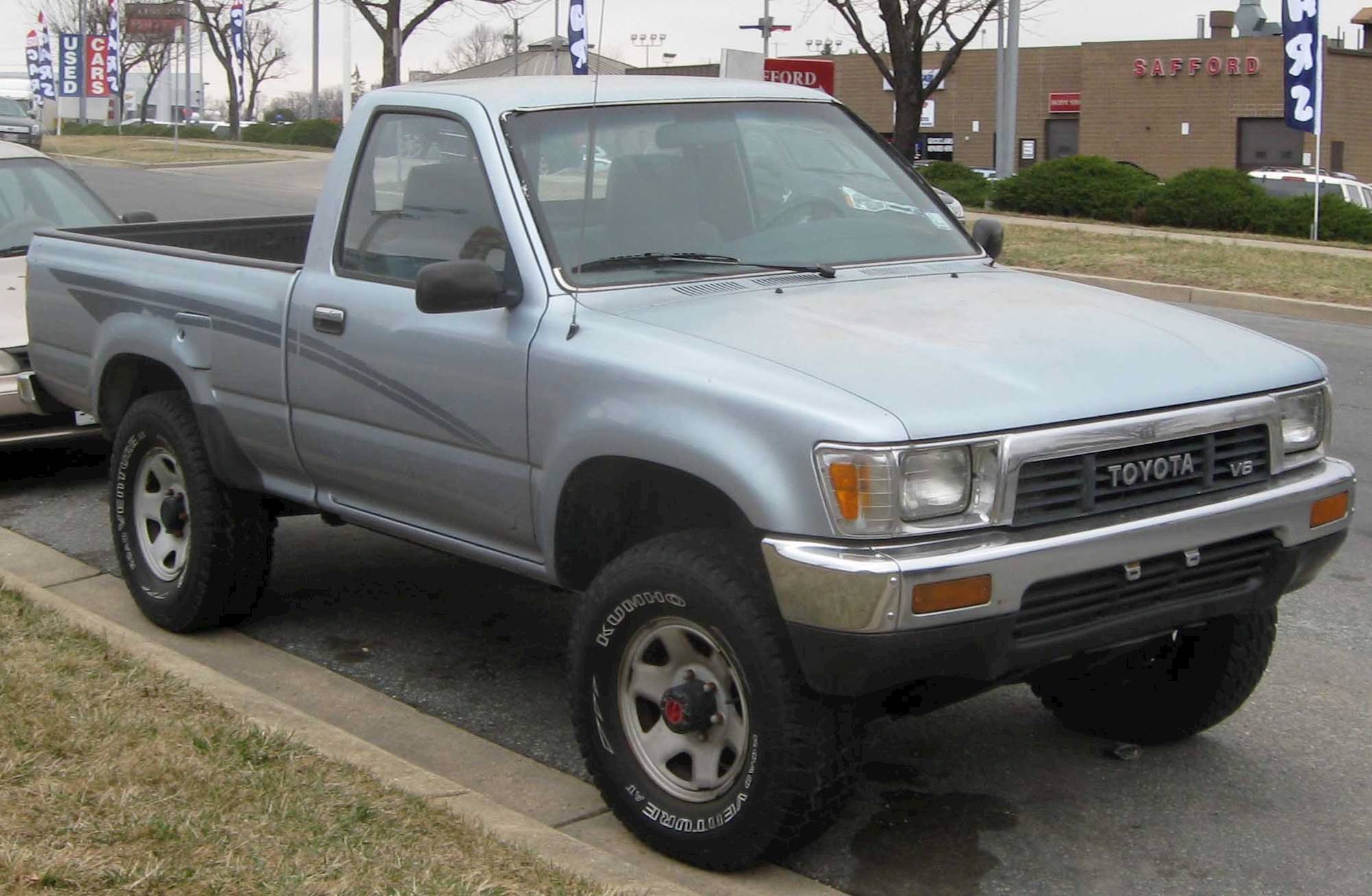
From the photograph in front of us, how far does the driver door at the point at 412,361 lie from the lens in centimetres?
459

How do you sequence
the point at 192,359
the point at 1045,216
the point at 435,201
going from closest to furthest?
the point at 435,201 < the point at 192,359 < the point at 1045,216

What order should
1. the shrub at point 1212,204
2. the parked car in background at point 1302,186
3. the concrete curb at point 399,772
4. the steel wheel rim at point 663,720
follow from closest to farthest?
the concrete curb at point 399,772 < the steel wheel rim at point 663,720 < the shrub at point 1212,204 < the parked car in background at point 1302,186

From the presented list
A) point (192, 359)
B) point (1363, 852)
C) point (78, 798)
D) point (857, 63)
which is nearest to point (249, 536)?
point (192, 359)

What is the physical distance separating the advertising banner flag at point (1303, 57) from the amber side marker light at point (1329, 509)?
2026 centimetres

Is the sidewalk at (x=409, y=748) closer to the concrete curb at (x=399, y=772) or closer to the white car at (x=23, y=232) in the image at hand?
the concrete curb at (x=399, y=772)

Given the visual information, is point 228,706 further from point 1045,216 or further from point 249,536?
point 1045,216

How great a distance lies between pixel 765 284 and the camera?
4.69m

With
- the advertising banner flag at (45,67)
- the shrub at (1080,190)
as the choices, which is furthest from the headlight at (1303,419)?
the advertising banner flag at (45,67)

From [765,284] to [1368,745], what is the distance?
222 centimetres

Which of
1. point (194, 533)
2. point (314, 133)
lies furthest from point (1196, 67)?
point (194, 533)

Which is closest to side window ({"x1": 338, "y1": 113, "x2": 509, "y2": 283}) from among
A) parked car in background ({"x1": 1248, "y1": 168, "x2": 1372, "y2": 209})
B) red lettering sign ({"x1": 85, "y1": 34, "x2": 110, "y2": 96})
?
parked car in background ({"x1": 1248, "y1": 168, "x2": 1372, "y2": 209})

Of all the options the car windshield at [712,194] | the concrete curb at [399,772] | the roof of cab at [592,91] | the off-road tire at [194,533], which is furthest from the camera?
the off-road tire at [194,533]

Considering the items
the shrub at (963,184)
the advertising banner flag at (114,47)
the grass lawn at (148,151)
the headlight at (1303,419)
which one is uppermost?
the advertising banner flag at (114,47)

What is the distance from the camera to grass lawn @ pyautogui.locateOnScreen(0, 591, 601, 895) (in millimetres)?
3584
